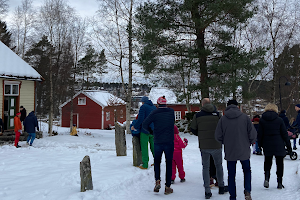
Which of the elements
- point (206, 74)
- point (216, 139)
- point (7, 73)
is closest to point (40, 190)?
point (216, 139)

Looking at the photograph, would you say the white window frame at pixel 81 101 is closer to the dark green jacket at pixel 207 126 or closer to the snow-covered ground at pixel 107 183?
the snow-covered ground at pixel 107 183

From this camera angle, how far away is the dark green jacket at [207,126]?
206 inches

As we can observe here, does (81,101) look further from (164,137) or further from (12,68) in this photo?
(164,137)

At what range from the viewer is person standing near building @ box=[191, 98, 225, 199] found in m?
5.22

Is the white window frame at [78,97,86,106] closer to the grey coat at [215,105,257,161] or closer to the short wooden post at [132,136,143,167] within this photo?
the short wooden post at [132,136,143,167]

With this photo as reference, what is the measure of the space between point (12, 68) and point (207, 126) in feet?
49.5

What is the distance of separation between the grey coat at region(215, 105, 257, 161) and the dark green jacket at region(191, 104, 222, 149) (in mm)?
355

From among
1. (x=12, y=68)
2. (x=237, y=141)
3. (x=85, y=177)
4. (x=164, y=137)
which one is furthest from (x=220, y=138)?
(x=12, y=68)

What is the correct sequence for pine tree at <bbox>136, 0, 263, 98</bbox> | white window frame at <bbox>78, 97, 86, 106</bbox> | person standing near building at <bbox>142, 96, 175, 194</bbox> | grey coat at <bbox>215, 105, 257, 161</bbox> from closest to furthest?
grey coat at <bbox>215, 105, 257, 161</bbox>, person standing near building at <bbox>142, 96, 175, 194</bbox>, pine tree at <bbox>136, 0, 263, 98</bbox>, white window frame at <bbox>78, 97, 86, 106</bbox>

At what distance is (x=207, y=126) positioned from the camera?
5.32 meters

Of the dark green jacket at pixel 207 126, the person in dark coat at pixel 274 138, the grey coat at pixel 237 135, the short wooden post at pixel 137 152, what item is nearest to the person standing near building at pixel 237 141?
the grey coat at pixel 237 135

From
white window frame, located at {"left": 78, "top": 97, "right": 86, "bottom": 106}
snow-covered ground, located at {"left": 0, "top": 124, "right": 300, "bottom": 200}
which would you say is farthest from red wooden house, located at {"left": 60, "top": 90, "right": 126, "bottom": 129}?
snow-covered ground, located at {"left": 0, "top": 124, "right": 300, "bottom": 200}

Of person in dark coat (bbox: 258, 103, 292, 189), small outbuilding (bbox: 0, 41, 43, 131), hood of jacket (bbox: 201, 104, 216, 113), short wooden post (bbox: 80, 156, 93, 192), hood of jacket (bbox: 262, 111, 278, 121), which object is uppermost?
small outbuilding (bbox: 0, 41, 43, 131)

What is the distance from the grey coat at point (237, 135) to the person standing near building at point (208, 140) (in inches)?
14.2
